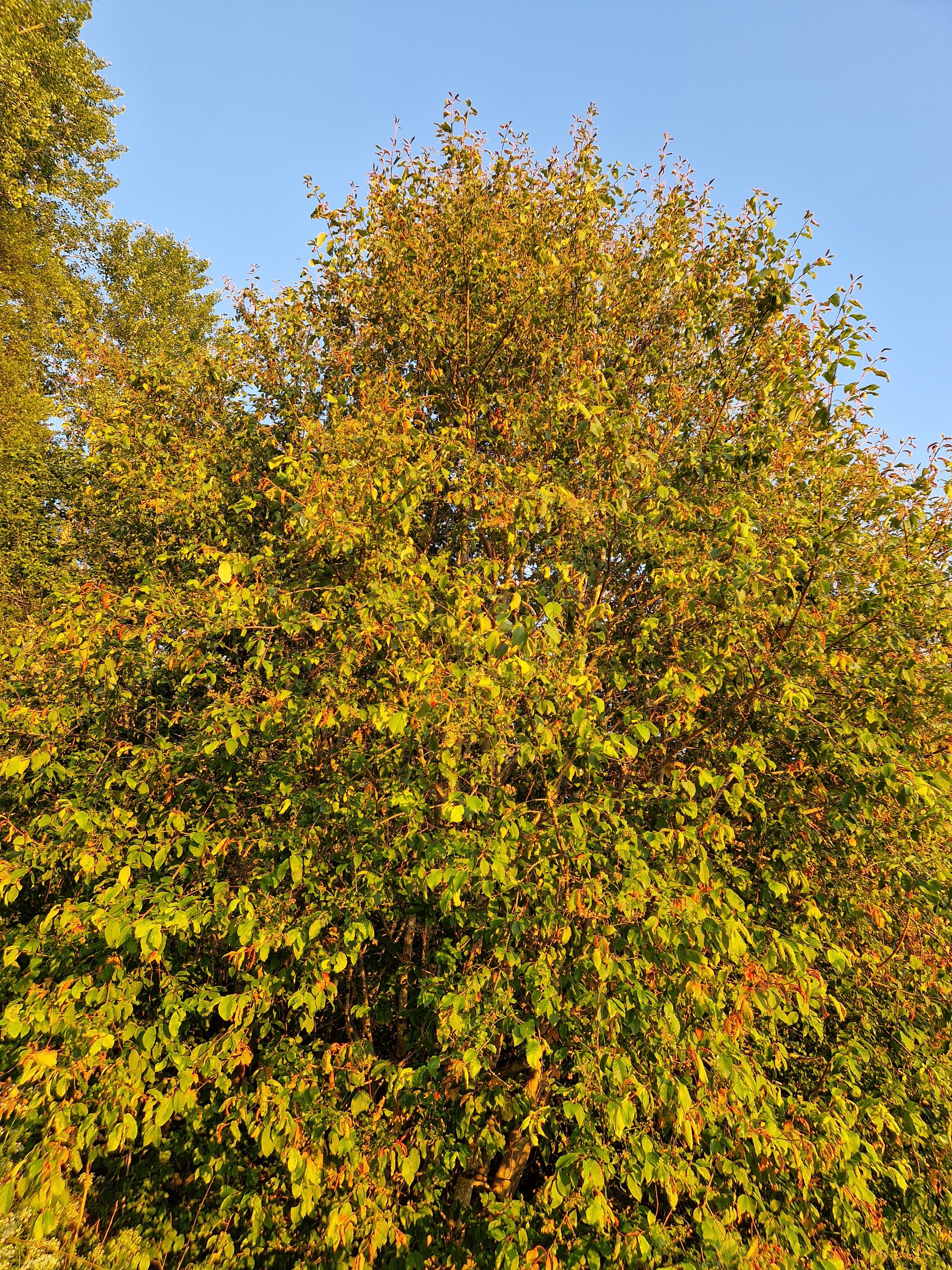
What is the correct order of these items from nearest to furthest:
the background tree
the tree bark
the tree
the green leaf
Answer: the tree, the green leaf, the tree bark, the background tree

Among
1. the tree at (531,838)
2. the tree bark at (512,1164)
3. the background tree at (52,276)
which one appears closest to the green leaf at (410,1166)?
the tree at (531,838)

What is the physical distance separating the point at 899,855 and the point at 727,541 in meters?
2.79

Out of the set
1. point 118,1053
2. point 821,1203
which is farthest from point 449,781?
point 821,1203

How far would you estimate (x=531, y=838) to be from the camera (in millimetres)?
4094

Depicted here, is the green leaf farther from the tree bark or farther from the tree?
the tree bark

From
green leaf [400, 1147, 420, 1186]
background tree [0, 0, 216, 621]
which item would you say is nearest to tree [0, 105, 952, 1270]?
green leaf [400, 1147, 420, 1186]

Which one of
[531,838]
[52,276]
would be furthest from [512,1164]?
[52,276]

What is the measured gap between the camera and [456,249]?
742 centimetres

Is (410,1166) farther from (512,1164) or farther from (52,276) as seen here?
(52,276)

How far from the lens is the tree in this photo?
13.2 feet

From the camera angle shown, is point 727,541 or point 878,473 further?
point 878,473

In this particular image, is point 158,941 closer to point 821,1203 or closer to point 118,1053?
point 118,1053

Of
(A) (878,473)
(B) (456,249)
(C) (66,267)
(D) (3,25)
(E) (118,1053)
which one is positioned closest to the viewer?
(E) (118,1053)

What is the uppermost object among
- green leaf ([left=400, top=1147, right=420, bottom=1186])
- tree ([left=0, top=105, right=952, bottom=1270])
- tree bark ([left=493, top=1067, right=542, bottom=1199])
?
tree ([left=0, top=105, right=952, bottom=1270])
